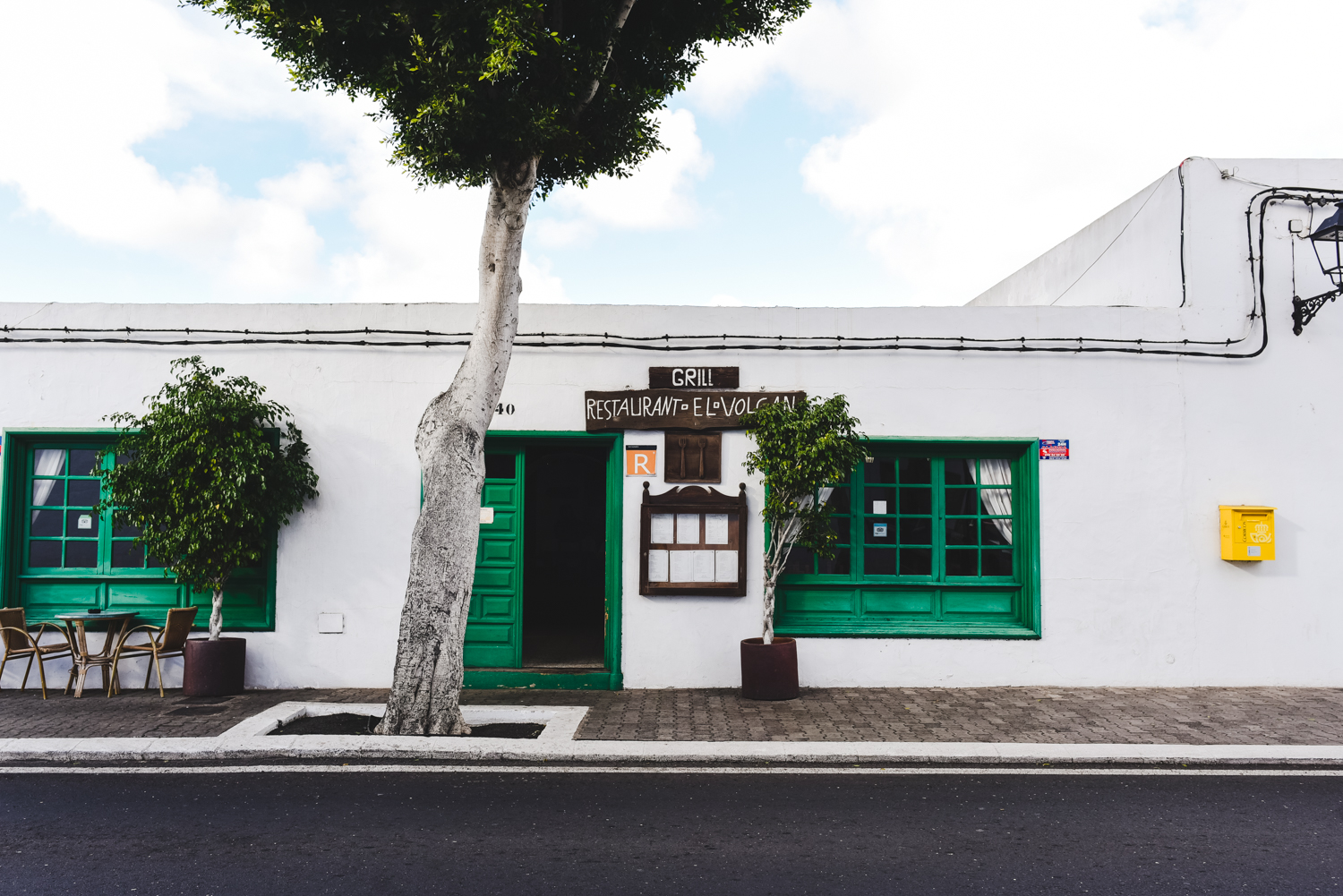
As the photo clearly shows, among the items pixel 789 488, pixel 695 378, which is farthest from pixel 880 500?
pixel 695 378

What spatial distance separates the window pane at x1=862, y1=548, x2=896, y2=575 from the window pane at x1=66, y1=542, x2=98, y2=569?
817 centimetres

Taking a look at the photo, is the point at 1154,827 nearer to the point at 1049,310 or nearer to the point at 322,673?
the point at 1049,310

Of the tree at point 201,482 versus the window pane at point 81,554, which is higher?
the tree at point 201,482

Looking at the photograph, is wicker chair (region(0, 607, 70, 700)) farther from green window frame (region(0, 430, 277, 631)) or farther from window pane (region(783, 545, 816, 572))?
window pane (region(783, 545, 816, 572))

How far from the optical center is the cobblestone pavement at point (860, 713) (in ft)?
22.1

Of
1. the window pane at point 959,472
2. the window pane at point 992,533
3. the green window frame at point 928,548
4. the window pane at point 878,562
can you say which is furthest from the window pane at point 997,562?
the window pane at point 878,562

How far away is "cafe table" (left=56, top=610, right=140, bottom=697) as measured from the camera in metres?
8.03

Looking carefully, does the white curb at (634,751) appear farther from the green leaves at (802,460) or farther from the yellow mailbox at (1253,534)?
the yellow mailbox at (1253,534)

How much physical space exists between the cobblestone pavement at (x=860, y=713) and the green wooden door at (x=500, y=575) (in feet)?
1.76

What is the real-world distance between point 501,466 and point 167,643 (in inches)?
142

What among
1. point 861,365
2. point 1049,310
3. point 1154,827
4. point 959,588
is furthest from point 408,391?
point 1154,827

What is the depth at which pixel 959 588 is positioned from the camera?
29.1 ft

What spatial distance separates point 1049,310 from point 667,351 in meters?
4.04

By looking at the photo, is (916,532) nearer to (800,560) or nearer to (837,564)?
(837,564)
